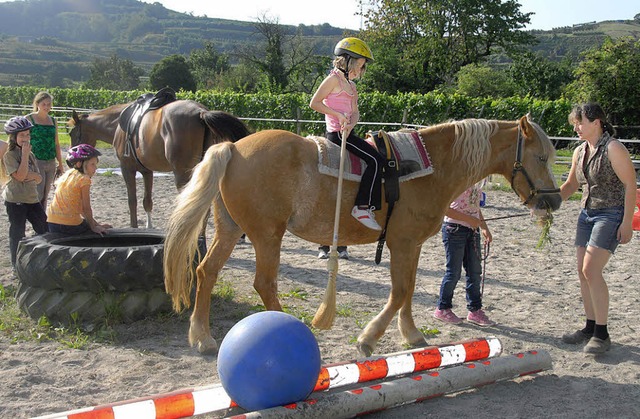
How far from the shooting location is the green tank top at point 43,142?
27.2 ft

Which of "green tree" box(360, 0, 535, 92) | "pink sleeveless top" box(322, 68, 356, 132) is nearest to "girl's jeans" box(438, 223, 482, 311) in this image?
"pink sleeveless top" box(322, 68, 356, 132)

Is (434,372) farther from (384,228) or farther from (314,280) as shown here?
(314,280)

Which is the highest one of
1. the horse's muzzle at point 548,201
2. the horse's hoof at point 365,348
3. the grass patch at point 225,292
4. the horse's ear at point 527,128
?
the horse's ear at point 527,128

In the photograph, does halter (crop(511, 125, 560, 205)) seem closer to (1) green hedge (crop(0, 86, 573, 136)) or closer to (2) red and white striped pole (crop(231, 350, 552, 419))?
(2) red and white striped pole (crop(231, 350, 552, 419))

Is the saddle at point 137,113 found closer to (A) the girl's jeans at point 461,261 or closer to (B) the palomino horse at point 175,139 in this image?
(B) the palomino horse at point 175,139

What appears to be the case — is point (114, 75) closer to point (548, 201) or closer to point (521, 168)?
point (521, 168)

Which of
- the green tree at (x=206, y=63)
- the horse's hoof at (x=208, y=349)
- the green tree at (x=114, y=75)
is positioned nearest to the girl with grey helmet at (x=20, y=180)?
the horse's hoof at (x=208, y=349)

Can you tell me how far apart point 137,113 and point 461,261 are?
560 centimetres

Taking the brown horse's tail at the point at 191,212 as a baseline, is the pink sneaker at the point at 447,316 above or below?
below

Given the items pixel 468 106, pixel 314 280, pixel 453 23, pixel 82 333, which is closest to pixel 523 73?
pixel 453 23

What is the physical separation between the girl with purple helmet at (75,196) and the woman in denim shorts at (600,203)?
436 cm

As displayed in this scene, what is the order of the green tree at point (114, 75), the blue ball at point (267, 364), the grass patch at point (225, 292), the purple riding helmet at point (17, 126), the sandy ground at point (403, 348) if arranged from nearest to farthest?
1. the blue ball at point (267, 364)
2. the sandy ground at point (403, 348)
3. the grass patch at point (225, 292)
4. the purple riding helmet at point (17, 126)
5. the green tree at point (114, 75)

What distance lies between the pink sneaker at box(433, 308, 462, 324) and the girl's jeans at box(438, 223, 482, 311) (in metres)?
0.04

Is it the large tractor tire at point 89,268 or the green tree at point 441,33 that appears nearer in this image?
the large tractor tire at point 89,268
